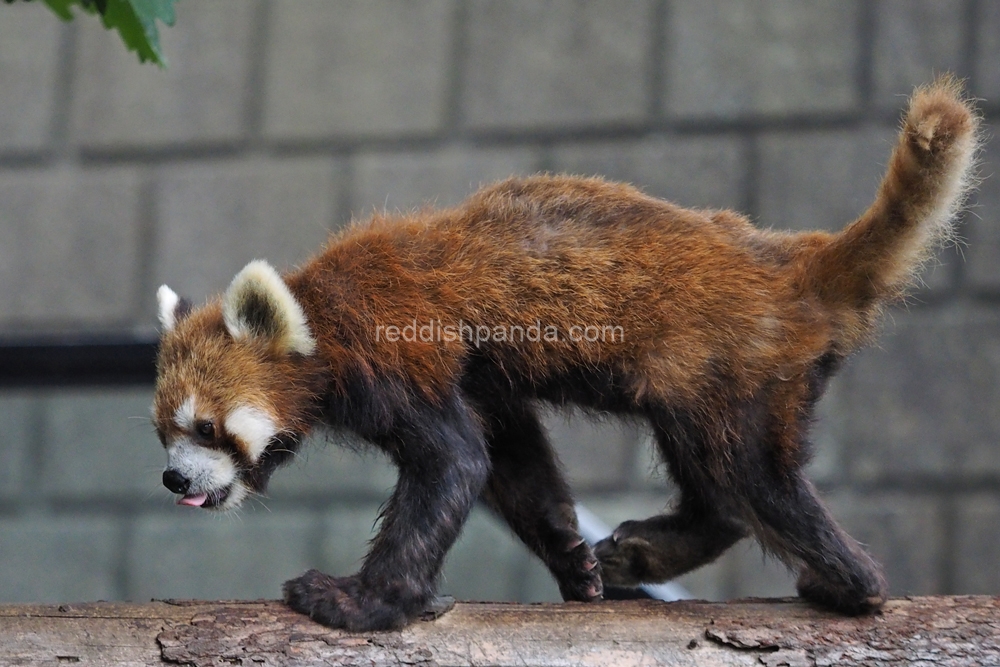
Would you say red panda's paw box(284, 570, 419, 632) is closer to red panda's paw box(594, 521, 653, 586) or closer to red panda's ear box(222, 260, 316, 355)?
red panda's ear box(222, 260, 316, 355)

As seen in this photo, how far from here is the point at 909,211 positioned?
2.77 metres

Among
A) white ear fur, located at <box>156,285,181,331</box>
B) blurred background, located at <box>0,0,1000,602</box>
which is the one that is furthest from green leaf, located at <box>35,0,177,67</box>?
blurred background, located at <box>0,0,1000,602</box>

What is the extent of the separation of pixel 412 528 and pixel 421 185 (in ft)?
10.8

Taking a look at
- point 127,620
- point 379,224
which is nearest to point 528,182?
point 379,224

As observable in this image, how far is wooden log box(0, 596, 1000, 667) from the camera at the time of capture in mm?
2537

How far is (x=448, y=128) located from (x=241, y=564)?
2.48 metres

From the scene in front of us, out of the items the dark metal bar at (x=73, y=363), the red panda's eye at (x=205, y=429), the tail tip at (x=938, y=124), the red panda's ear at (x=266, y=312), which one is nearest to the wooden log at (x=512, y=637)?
the red panda's eye at (x=205, y=429)

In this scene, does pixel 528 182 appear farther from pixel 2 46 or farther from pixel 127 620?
pixel 2 46

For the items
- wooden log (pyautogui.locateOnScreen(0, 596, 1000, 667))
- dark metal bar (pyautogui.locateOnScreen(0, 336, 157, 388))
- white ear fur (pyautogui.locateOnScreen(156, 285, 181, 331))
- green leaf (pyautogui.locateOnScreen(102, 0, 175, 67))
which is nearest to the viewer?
green leaf (pyautogui.locateOnScreen(102, 0, 175, 67))

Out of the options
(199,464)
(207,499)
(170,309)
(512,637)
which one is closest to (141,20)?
(170,309)

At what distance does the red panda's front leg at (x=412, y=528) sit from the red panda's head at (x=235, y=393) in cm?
30

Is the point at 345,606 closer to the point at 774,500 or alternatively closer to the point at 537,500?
the point at 537,500

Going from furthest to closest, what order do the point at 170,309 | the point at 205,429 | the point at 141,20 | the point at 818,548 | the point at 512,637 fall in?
1. the point at 170,309
2. the point at 205,429
3. the point at 818,548
4. the point at 512,637
5. the point at 141,20

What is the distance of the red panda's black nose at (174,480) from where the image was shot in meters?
2.81
